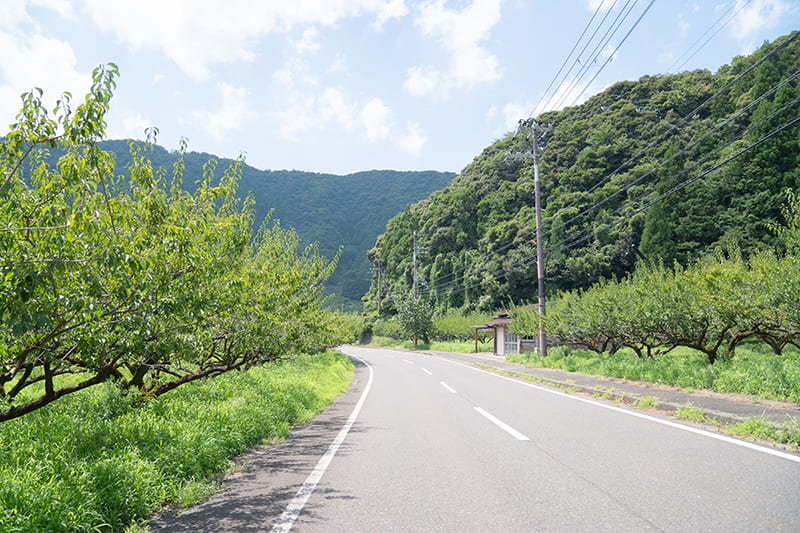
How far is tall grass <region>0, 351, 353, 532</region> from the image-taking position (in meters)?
3.34

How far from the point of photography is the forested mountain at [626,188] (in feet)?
114

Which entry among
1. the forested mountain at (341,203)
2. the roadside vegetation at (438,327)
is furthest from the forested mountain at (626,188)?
the forested mountain at (341,203)

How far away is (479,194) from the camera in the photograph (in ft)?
211

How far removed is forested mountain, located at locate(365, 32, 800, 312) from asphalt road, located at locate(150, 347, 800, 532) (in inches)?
736

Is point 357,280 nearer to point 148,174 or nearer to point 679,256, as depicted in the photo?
point 679,256

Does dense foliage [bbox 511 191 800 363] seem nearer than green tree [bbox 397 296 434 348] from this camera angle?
Yes

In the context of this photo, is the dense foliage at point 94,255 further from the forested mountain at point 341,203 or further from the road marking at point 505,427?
the forested mountain at point 341,203

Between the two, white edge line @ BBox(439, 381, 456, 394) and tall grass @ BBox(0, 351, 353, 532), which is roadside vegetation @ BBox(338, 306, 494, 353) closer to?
white edge line @ BBox(439, 381, 456, 394)

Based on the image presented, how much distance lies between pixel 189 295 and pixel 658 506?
448cm

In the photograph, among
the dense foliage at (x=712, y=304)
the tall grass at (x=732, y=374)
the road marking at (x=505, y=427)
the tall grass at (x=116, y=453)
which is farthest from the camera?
the dense foliage at (x=712, y=304)

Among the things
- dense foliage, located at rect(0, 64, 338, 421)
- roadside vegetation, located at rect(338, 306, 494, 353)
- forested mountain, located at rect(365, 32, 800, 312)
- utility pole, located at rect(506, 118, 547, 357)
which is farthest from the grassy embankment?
roadside vegetation, located at rect(338, 306, 494, 353)

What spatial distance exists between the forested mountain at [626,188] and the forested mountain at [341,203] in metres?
39.4

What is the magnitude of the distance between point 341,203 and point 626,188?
302 ft

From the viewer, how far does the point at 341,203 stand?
409 ft
